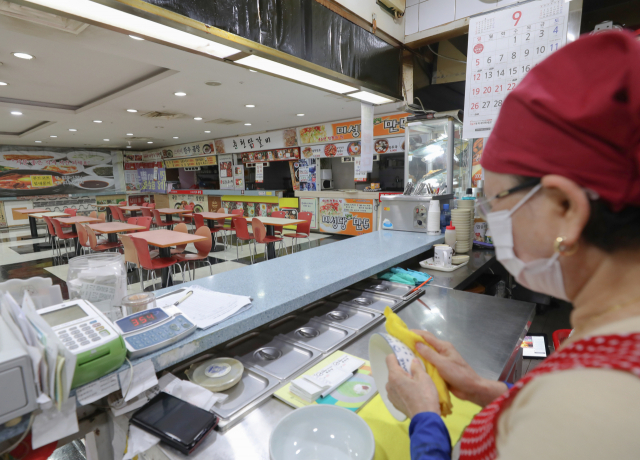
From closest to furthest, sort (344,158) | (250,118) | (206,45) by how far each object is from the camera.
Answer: (206,45) < (250,118) < (344,158)

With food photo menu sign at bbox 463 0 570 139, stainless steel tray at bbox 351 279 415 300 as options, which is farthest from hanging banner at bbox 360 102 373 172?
stainless steel tray at bbox 351 279 415 300

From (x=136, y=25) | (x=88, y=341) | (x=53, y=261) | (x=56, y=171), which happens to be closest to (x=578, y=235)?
(x=88, y=341)

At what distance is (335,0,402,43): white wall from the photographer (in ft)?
8.11

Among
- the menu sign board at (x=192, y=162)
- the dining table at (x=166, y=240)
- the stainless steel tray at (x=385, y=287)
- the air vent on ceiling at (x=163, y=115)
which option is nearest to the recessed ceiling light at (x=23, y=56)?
the dining table at (x=166, y=240)

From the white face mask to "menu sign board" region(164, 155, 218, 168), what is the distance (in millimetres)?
11350

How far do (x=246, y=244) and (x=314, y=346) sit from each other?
6250 millimetres

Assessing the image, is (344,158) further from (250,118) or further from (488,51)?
(488,51)

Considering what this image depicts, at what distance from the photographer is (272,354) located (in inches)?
52.4

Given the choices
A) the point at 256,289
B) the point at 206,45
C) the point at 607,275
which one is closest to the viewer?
the point at 607,275

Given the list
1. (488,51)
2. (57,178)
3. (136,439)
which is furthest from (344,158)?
(57,178)

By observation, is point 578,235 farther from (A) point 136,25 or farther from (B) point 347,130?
(B) point 347,130

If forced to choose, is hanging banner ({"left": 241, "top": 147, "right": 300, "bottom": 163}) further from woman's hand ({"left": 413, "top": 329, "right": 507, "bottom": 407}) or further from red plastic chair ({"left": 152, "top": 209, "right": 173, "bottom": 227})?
woman's hand ({"left": 413, "top": 329, "right": 507, "bottom": 407})

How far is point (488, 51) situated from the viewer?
7.02 ft

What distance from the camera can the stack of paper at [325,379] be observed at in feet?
3.37
